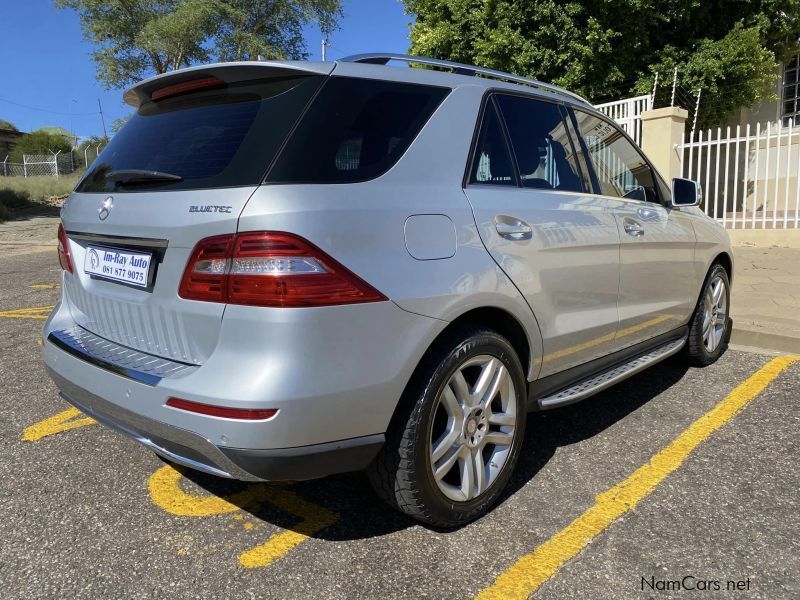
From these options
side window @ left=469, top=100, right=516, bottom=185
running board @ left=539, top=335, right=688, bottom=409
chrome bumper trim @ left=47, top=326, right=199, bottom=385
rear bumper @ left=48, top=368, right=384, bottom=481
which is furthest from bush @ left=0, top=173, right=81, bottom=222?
running board @ left=539, top=335, right=688, bottom=409

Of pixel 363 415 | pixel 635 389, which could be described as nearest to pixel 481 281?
pixel 363 415

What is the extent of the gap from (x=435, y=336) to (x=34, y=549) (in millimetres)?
1700

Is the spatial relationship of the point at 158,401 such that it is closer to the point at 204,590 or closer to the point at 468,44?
the point at 204,590

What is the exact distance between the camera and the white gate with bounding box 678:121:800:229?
10189mm

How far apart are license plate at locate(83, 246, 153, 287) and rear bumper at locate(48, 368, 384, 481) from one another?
0.46 meters

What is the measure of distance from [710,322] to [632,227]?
1.57 metres

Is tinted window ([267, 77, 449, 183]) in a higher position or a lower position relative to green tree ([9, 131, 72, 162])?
lower

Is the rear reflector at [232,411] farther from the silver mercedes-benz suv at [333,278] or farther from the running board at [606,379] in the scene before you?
the running board at [606,379]

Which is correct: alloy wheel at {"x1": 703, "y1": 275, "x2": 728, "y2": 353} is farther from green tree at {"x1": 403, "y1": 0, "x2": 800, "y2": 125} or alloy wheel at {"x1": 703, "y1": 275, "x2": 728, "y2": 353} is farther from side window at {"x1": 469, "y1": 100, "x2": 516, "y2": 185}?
green tree at {"x1": 403, "y1": 0, "x2": 800, "y2": 125}

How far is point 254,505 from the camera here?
2.62 meters

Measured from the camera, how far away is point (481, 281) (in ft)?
7.55

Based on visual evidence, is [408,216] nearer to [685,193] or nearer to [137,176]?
[137,176]

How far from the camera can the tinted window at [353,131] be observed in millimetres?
1986

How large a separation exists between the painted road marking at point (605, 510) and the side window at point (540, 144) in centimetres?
140
